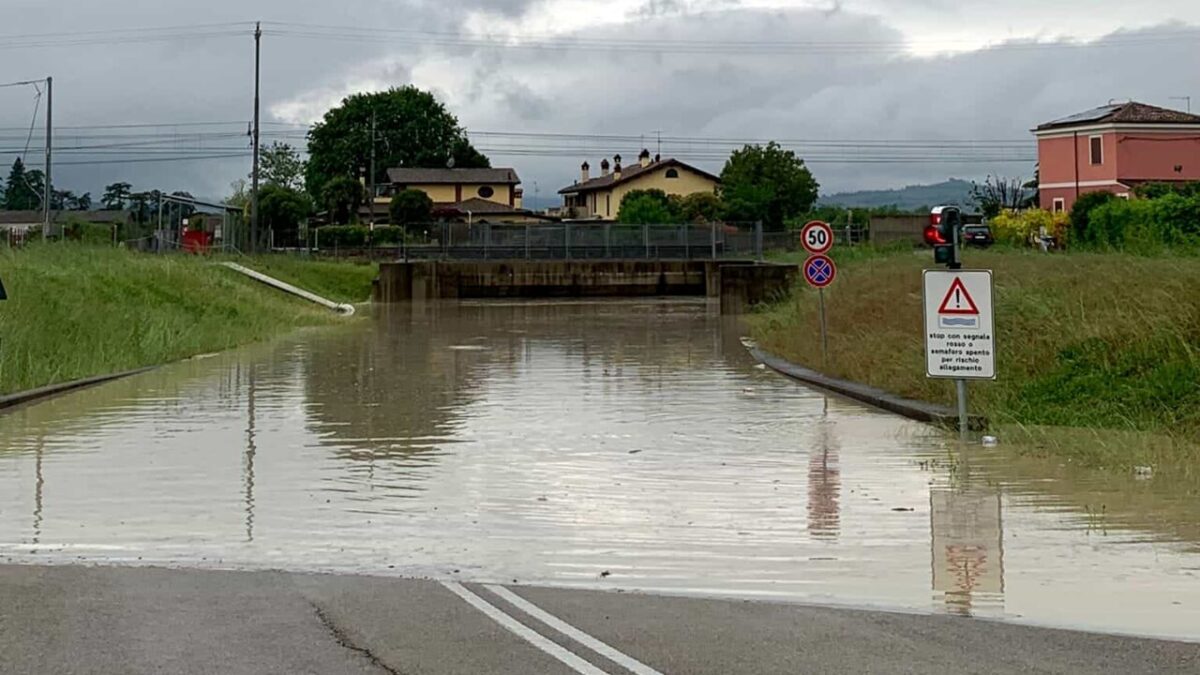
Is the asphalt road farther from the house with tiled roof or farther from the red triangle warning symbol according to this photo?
the house with tiled roof

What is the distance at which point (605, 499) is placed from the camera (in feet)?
45.2

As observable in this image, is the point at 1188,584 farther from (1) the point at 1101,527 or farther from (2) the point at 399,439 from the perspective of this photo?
(2) the point at 399,439

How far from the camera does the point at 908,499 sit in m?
13.6

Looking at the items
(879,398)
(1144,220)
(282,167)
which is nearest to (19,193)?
(282,167)

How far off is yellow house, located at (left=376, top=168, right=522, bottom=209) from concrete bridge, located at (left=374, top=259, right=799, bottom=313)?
5005cm

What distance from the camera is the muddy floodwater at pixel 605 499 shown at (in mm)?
10309

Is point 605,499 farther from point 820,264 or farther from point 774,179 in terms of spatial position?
point 774,179

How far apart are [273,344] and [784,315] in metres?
12.2

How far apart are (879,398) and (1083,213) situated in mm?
38690

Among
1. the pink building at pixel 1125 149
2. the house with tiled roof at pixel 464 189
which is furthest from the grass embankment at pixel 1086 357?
the house with tiled roof at pixel 464 189

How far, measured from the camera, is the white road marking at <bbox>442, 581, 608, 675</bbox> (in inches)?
301

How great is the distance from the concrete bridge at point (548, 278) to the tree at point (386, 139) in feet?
191

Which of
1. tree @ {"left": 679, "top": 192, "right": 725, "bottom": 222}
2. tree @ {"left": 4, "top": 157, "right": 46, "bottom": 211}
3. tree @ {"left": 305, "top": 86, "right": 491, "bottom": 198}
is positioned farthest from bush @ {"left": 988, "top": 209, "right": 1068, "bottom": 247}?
tree @ {"left": 4, "top": 157, "right": 46, "bottom": 211}

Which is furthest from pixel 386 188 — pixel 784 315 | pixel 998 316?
pixel 998 316
